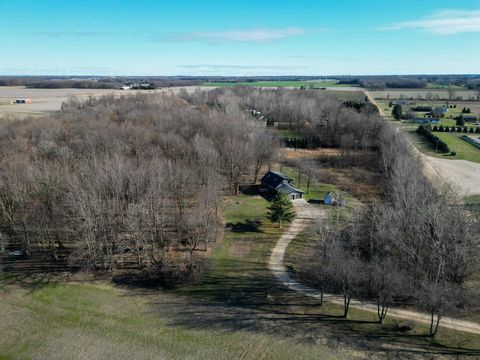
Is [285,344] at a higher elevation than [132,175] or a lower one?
lower

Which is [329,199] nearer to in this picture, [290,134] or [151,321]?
[151,321]

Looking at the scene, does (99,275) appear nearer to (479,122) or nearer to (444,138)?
(444,138)

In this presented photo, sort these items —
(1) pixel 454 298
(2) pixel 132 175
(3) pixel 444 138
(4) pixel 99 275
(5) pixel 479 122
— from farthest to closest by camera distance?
(5) pixel 479 122, (3) pixel 444 138, (2) pixel 132 175, (4) pixel 99 275, (1) pixel 454 298

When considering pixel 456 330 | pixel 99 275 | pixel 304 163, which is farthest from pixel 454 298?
pixel 304 163

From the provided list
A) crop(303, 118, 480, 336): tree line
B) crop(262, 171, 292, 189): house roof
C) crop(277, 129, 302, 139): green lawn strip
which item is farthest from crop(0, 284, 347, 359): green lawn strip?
crop(277, 129, 302, 139): green lawn strip

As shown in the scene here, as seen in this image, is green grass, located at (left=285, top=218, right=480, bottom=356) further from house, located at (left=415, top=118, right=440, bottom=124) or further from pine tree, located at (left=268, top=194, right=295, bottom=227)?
house, located at (left=415, top=118, right=440, bottom=124)

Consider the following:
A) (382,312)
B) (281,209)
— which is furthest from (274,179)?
(382,312)
